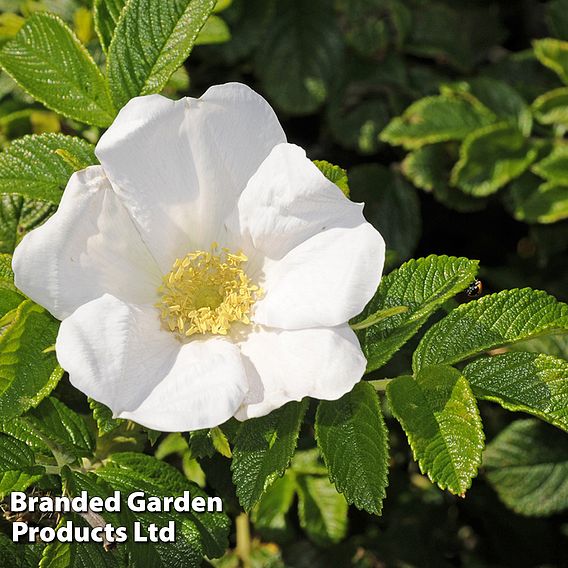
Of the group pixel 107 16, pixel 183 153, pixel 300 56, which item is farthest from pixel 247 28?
pixel 183 153

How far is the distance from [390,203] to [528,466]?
3.21ft

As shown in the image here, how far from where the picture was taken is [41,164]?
1.69 m

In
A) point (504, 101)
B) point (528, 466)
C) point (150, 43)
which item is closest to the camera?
point (150, 43)

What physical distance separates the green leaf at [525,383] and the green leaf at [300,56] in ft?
4.82

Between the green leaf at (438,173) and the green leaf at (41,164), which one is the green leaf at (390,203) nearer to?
the green leaf at (438,173)

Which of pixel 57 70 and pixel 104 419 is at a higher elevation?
pixel 57 70

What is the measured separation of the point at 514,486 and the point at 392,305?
1177 mm

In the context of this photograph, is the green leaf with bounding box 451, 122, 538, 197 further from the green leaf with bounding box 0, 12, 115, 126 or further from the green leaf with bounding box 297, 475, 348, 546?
the green leaf with bounding box 0, 12, 115, 126

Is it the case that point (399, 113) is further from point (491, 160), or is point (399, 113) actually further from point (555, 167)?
point (555, 167)

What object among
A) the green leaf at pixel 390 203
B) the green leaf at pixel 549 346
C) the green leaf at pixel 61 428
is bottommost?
the green leaf at pixel 549 346

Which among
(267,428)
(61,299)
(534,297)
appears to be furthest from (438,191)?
(61,299)

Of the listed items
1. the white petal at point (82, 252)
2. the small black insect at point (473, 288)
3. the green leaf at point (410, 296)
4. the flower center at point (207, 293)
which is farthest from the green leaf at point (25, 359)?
the small black insect at point (473, 288)

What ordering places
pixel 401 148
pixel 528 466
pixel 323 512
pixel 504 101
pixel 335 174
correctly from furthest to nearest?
1. pixel 401 148
2. pixel 504 101
3. pixel 528 466
4. pixel 323 512
5. pixel 335 174

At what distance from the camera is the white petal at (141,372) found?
4.41 feet
